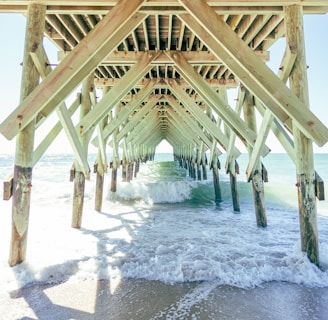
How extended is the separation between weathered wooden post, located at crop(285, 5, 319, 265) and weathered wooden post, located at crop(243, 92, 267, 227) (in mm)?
1734

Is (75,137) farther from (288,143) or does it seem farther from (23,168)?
(288,143)

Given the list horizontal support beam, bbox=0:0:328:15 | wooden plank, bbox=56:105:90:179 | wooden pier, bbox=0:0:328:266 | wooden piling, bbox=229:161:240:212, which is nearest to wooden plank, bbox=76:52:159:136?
wooden pier, bbox=0:0:328:266

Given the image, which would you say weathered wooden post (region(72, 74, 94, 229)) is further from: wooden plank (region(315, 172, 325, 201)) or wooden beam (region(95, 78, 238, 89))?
wooden plank (region(315, 172, 325, 201))

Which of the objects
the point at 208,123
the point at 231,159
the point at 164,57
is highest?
the point at 164,57

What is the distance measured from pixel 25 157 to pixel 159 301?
91.1 inches

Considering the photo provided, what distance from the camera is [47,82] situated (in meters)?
2.77

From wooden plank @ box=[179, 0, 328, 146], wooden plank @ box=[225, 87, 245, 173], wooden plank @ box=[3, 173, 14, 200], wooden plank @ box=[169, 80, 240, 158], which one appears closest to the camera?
wooden plank @ box=[179, 0, 328, 146]

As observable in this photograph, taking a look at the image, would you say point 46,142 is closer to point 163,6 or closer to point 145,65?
point 145,65

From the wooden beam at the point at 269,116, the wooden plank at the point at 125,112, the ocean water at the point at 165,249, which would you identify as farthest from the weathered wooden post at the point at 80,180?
the wooden beam at the point at 269,116

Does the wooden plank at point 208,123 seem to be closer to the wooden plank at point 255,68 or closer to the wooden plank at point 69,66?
the wooden plank at point 255,68

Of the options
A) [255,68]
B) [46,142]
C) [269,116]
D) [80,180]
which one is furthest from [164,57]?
[80,180]

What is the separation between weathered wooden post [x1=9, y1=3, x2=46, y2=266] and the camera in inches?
116

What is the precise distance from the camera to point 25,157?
3016 millimetres

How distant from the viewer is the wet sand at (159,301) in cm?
216
